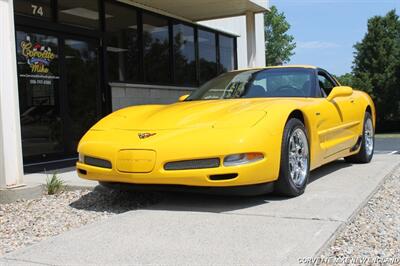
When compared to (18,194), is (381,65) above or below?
above

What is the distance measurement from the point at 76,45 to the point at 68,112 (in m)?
1.20

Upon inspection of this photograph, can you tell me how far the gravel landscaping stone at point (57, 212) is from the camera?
3998 mm

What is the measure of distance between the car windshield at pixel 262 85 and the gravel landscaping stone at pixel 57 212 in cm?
138

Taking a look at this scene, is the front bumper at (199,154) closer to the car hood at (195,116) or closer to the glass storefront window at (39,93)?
the car hood at (195,116)

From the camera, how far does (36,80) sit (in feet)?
26.1

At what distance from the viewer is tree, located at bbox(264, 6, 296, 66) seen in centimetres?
6293

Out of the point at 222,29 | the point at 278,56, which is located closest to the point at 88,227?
the point at 222,29

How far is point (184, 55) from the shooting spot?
1250 centimetres

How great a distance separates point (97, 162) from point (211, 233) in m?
1.46

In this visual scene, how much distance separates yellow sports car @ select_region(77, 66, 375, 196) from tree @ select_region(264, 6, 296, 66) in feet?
191

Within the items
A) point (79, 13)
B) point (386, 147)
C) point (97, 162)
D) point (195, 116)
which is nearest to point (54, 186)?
point (97, 162)

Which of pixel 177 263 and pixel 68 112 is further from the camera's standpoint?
pixel 68 112

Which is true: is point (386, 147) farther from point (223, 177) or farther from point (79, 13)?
point (223, 177)

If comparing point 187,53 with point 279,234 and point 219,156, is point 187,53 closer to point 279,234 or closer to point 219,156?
point 219,156
